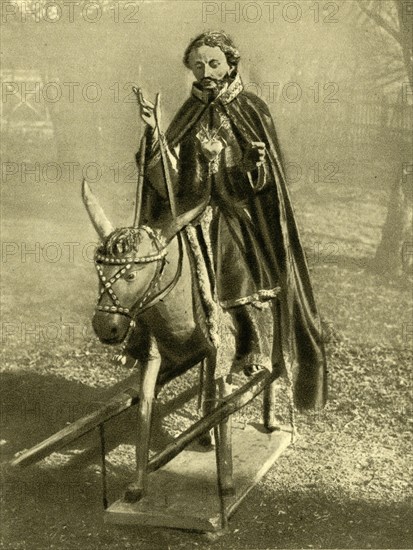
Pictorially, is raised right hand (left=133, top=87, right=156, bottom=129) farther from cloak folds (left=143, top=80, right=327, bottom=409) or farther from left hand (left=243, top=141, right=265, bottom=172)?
left hand (left=243, top=141, right=265, bottom=172)

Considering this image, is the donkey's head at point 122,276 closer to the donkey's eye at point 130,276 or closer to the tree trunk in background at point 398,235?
the donkey's eye at point 130,276

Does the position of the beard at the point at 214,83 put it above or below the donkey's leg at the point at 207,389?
above

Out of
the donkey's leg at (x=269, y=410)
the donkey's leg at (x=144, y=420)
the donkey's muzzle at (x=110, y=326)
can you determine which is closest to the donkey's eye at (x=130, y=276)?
the donkey's muzzle at (x=110, y=326)

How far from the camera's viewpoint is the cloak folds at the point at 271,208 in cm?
492

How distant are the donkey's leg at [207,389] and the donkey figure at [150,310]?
0.01m

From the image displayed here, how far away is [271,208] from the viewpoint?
5.02 metres

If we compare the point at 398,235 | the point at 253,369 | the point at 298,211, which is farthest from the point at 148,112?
the point at 398,235

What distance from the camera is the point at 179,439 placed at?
4148mm

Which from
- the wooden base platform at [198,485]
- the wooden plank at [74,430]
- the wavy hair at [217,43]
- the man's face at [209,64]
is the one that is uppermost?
the wavy hair at [217,43]

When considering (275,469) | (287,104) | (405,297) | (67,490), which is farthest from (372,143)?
(67,490)

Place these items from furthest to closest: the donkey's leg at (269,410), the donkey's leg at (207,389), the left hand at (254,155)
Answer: the donkey's leg at (269,410) → the donkey's leg at (207,389) → the left hand at (254,155)

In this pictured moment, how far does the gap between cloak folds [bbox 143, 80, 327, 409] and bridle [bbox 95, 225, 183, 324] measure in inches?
19.6

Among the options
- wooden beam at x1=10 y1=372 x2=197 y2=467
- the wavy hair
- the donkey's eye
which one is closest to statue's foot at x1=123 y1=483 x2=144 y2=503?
wooden beam at x1=10 y1=372 x2=197 y2=467

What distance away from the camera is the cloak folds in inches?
194
